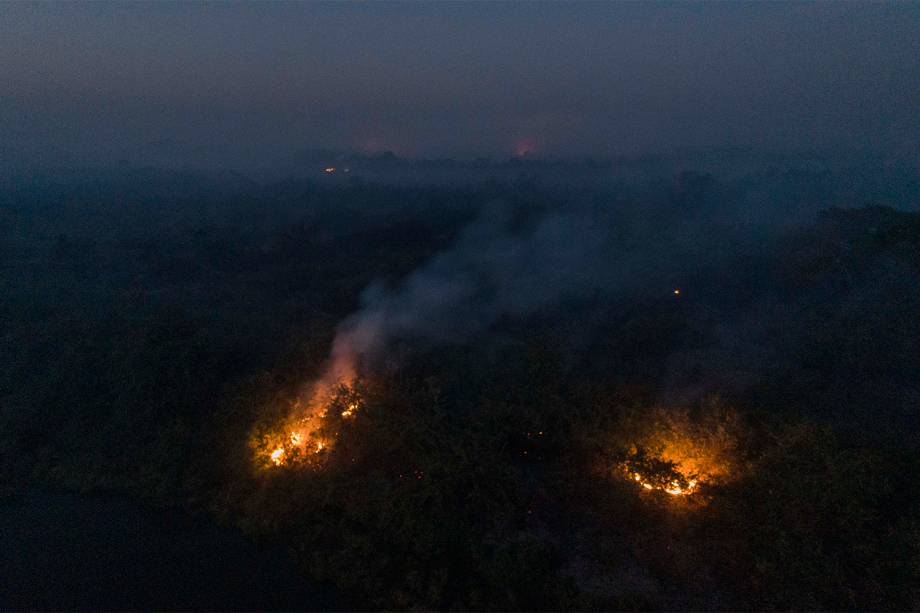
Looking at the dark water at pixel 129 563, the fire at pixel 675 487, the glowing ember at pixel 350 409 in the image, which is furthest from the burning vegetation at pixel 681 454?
the dark water at pixel 129 563

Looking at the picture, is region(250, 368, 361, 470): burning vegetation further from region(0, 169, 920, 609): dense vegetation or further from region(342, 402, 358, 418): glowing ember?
region(0, 169, 920, 609): dense vegetation

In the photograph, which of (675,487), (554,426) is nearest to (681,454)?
(675,487)

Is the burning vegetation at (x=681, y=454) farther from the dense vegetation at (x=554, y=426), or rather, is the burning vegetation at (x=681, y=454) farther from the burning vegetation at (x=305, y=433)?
the burning vegetation at (x=305, y=433)

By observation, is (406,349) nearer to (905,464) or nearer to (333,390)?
(333,390)

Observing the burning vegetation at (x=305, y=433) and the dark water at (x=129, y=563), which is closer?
the dark water at (x=129, y=563)

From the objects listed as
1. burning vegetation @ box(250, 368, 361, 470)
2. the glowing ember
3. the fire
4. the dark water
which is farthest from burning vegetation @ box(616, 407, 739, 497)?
the dark water

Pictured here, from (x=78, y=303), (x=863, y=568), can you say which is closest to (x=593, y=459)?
(x=863, y=568)
